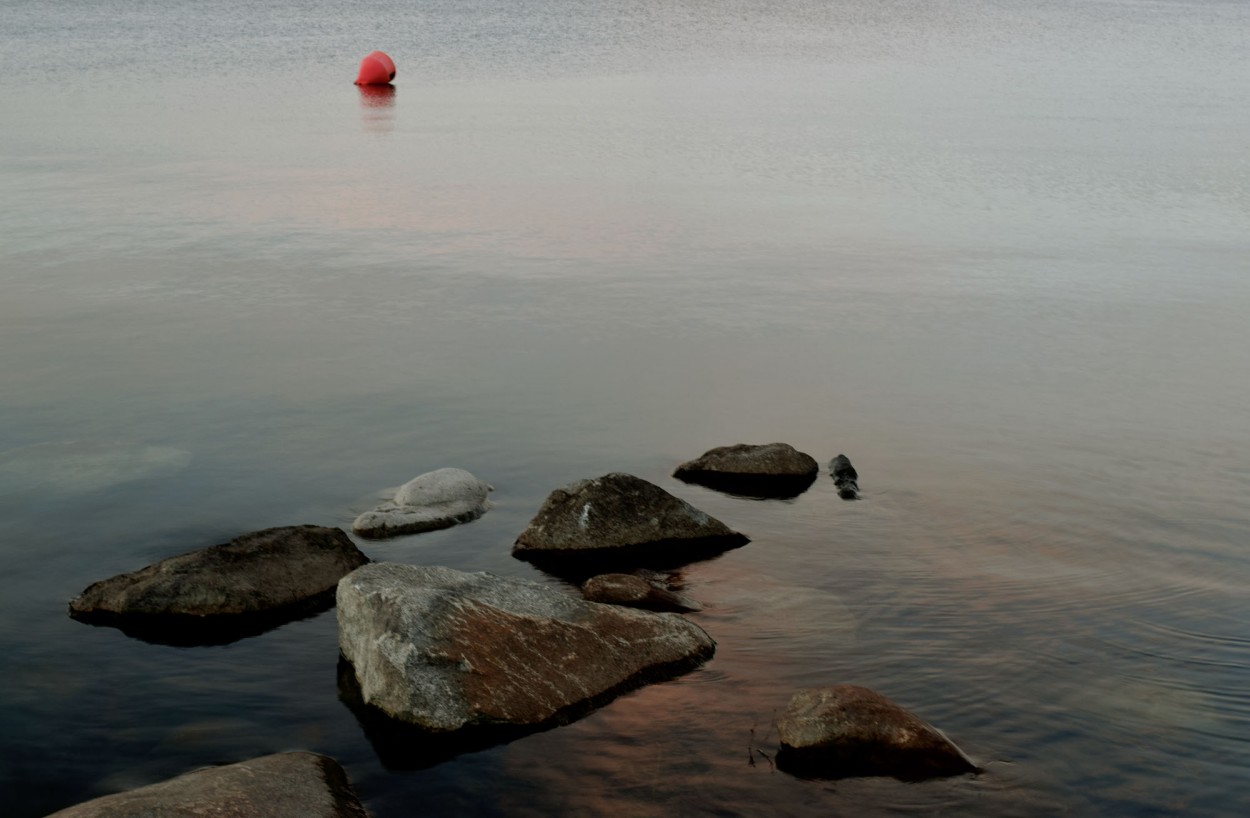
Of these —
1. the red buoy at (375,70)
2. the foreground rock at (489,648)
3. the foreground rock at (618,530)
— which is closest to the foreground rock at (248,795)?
the foreground rock at (489,648)

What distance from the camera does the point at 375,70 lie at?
5169cm

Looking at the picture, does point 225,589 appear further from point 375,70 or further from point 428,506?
point 375,70

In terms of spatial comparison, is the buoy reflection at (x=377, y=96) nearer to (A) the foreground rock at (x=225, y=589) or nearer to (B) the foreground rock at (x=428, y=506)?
(B) the foreground rock at (x=428, y=506)

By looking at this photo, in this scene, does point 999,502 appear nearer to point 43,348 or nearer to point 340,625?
point 340,625

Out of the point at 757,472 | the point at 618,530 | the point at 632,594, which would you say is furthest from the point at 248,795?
the point at 757,472

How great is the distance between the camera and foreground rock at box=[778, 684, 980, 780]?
30.2ft

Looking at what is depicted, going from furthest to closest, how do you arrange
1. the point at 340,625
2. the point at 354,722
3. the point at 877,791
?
1. the point at 340,625
2. the point at 354,722
3. the point at 877,791

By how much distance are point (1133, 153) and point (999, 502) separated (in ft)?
85.9

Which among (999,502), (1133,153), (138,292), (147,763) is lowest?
(147,763)

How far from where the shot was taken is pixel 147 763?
927 cm

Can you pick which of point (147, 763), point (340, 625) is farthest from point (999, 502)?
point (147, 763)

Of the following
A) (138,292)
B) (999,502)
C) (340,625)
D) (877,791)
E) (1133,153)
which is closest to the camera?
(877,791)

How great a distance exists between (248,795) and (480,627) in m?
2.41

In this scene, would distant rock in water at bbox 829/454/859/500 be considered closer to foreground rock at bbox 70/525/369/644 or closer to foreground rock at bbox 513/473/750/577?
foreground rock at bbox 513/473/750/577
